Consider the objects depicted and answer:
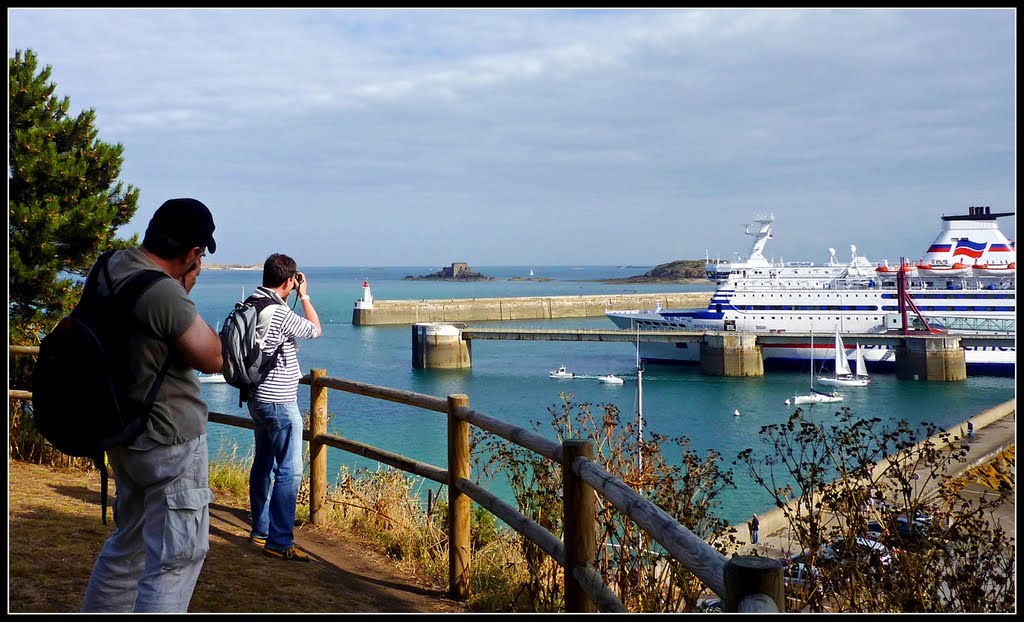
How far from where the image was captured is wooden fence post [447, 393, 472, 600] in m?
4.61

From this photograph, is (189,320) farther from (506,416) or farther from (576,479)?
(506,416)

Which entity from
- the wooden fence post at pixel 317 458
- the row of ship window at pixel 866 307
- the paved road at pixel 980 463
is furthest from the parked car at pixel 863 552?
the row of ship window at pixel 866 307

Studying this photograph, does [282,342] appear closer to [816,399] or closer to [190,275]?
[190,275]

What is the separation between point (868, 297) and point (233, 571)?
4748cm

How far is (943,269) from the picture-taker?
47125 millimetres

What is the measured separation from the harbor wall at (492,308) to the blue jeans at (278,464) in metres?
68.4

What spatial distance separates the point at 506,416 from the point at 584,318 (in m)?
57.4

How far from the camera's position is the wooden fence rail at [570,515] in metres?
2.02

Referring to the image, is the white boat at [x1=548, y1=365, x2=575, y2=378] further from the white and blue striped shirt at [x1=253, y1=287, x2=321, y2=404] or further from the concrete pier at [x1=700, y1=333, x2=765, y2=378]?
the white and blue striped shirt at [x1=253, y1=287, x2=321, y2=404]

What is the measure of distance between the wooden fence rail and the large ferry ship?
41743 mm

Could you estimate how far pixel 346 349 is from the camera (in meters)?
54.8

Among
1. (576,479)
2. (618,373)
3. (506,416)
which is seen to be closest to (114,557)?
(576,479)

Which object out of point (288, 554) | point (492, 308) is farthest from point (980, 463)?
point (492, 308)

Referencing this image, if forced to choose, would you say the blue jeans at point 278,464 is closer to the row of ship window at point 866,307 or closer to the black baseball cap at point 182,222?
the black baseball cap at point 182,222
